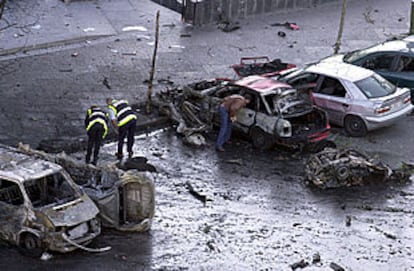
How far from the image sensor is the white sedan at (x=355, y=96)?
708 inches

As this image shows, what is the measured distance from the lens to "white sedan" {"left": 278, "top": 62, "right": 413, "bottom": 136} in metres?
18.0

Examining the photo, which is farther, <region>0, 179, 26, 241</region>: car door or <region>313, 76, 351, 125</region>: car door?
<region>313, 76, 351, 125</region>: car door

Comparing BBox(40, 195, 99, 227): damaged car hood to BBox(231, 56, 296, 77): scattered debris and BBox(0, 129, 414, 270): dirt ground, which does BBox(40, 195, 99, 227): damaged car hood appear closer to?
BBox(0, 129, 414, 270): dirt ground

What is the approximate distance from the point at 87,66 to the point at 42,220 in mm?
9555

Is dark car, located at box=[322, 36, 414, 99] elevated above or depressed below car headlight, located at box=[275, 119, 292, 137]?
A: above

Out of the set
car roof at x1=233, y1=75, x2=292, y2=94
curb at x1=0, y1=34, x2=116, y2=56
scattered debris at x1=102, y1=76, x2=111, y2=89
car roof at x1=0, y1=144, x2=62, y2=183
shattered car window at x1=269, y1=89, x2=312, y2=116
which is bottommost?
curb at x1=0, y1=34, x2=116, y2=56

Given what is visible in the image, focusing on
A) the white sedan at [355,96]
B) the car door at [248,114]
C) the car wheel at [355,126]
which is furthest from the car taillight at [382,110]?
the car door at [248,114]

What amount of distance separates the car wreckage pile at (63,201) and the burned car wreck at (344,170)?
3653mm

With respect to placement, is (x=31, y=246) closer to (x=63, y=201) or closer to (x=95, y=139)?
(x=63, y=201)

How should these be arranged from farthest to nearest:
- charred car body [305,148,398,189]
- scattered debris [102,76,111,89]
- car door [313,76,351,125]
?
scattered debris [102,76,111,89]
car door [313,76,351,125]
charred car body [305,148,398,189]

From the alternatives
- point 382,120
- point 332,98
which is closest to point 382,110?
point 382,120

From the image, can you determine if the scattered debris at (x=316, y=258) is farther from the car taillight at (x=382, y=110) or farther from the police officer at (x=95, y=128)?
the car taillight at (x=382, y=110)

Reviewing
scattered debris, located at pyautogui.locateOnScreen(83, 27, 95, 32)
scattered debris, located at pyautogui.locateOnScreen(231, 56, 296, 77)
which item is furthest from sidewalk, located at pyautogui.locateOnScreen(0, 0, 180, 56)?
scattered debris, located at pyautogui.locateOnScreen(231, 56, 296, 77)

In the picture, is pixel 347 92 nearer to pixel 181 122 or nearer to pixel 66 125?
pixel 181 122
